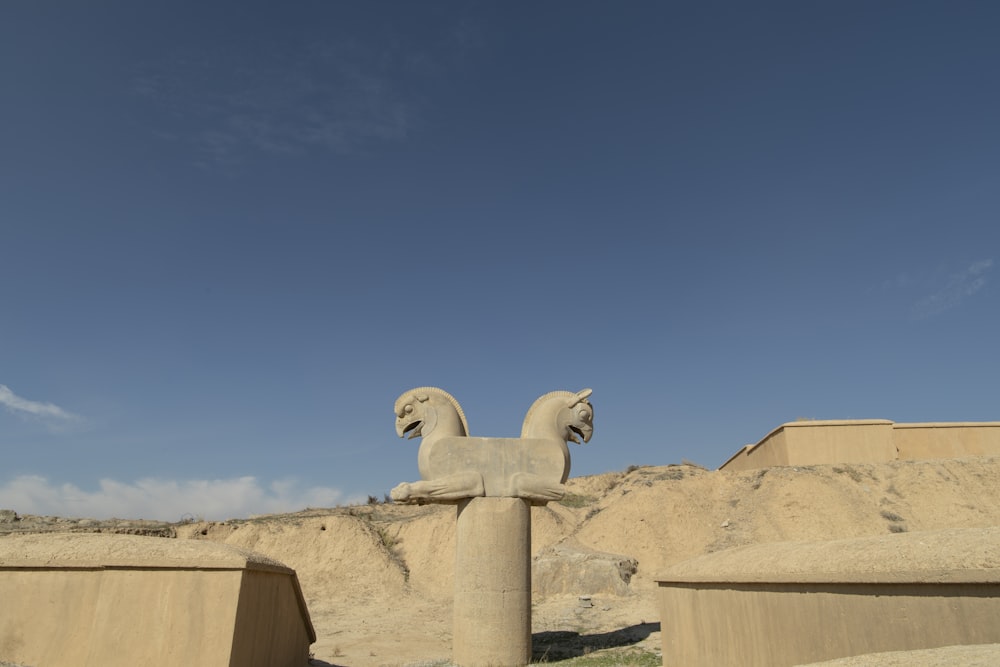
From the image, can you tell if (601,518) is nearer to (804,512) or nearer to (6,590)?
(804,512)

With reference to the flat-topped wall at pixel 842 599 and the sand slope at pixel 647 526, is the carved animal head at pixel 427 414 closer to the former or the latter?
the flat-topped wall at pixel 842 599

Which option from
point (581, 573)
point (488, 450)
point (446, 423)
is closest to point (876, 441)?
point (581, 573)

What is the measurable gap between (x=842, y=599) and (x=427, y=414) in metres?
6.31

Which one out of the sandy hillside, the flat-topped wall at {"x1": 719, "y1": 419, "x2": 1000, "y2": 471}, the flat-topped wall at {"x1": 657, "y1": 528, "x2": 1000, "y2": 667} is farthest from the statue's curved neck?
the flat-topped wall at {"x1": 719, "y1": 419, "x2": 1000, "y2": 471}

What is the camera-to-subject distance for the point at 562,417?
1015 centimetres

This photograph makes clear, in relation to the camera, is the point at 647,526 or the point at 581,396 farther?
the point at 647,526

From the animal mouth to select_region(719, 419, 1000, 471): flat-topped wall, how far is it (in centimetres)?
1652

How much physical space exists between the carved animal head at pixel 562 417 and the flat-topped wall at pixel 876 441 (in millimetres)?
14562

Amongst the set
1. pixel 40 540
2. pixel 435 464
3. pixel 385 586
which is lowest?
pixel 385 586

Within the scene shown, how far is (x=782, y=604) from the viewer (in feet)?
19.5

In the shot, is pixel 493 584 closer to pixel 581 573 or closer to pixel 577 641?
pixel 577 641

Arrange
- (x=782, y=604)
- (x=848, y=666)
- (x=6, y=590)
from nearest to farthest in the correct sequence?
(x=848, y=666) < (x=782, y=604) < (x=6, y=590)

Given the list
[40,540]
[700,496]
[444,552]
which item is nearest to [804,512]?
[700,496]

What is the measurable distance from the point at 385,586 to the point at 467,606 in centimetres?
1256
